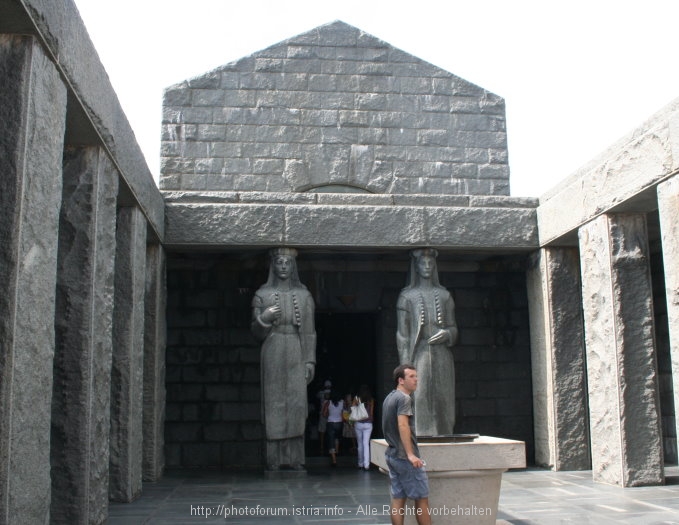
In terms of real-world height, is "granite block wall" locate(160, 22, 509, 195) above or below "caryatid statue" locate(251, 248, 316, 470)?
above

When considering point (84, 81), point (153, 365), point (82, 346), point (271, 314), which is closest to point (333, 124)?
point (271, 314)

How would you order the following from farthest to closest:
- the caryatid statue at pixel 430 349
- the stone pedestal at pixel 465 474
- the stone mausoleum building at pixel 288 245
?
the caryatid statue at pixel 430 349 → the stone pedestal at pixel 465 474 → the stone mausoleum building at pixel 288 245

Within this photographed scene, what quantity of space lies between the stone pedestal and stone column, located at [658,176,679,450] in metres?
1.74

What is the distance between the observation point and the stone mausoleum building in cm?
432

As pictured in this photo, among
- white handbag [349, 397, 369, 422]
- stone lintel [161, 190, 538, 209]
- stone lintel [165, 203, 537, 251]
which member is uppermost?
stone lintel [161, 190, 538, 209]

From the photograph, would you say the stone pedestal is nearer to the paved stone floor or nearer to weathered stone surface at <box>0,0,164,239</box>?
the paved stone floor

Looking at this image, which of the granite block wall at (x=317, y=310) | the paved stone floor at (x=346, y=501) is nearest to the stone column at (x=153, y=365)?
the paved stone floor at (x=346, y=501)

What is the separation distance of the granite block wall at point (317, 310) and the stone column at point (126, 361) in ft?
9.11

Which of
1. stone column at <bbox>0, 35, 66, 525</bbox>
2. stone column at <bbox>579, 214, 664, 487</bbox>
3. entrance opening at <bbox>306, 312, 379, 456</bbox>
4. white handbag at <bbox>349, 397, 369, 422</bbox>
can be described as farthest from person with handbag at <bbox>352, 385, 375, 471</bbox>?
stone column at <bbox>0, 35, 66, 525</bbox>

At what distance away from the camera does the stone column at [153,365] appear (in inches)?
333

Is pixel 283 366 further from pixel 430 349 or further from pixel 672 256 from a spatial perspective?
pixel 672 256

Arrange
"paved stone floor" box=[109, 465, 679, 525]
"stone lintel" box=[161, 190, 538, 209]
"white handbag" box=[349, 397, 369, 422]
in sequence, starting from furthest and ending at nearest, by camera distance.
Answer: "white handbag" box=[349, 397, 369, 422] < "stone lintel" box=[161, 190, 538, 209] < "paved stone floor" box=[109, 465, 679, 525]

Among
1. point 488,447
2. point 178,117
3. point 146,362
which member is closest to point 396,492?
point 488,447

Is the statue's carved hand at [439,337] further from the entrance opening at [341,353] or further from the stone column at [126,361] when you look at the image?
the entrance opening at [341,353]
